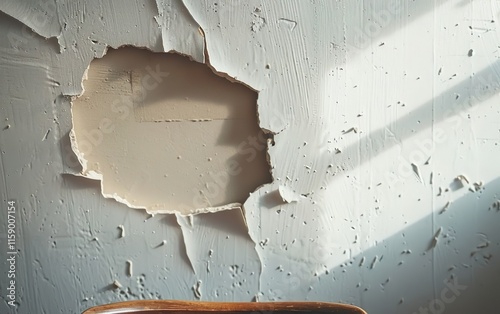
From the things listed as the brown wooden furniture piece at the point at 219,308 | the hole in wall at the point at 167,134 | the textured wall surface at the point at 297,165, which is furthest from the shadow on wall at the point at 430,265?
the brown wooden furniture piece at the point at 219,308

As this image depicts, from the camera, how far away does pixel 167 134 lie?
1795mm

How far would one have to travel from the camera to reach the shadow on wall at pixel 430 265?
6.05 feet

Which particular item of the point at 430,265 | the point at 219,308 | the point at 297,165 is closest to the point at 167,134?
the point at 297,165

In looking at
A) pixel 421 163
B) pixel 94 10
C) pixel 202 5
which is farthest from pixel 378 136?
pixel 94 10

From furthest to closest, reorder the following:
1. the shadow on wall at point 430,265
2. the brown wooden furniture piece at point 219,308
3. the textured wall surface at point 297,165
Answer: the shadow on wall at point 430,265, the textured wall surface at point 297,165, the brown wooden furniture piece at point 219,308

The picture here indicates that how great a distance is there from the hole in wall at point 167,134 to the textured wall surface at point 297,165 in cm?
5

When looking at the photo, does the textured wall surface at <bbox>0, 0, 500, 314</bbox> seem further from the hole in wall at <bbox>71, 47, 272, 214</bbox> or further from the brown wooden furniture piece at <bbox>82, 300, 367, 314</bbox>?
the brown wooden furniture piece at <bbox>82, 300, 367, 314</bbox>

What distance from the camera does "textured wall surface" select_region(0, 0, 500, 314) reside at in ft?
5.68

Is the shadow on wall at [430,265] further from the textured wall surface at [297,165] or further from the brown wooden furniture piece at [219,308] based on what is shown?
the brown wooden furniture piece at [219,308]

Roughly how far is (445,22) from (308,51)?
1.88 feet

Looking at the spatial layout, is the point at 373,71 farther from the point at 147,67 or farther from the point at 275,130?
the point at 147,67

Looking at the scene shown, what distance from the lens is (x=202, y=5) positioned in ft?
5.66

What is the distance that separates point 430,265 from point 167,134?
125 centimetres

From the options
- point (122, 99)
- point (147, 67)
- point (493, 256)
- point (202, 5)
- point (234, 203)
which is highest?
point (202, 5)
